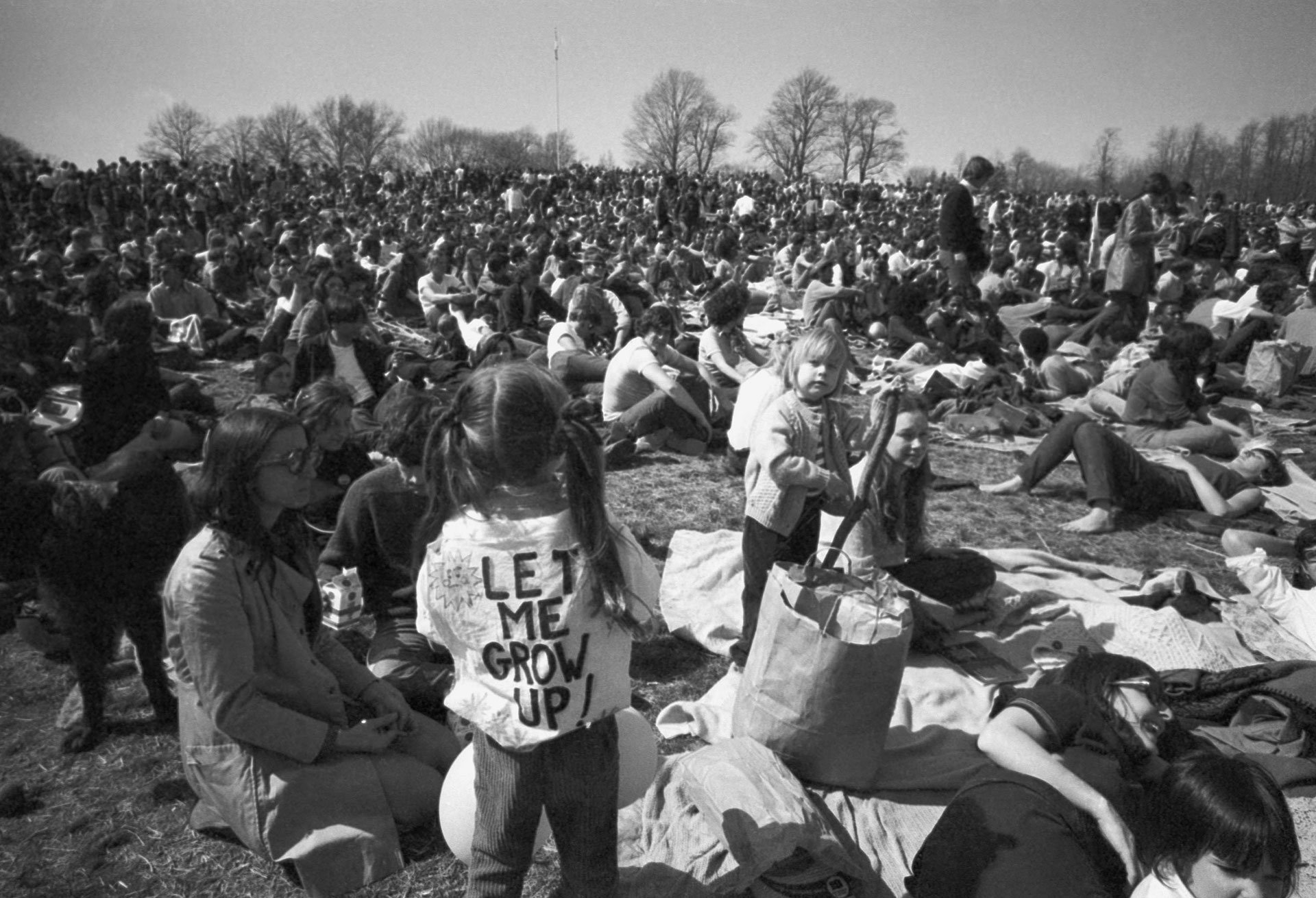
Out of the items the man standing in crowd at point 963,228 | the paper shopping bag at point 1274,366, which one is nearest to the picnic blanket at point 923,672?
the man standing in crowd at point 963,228

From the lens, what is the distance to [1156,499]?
18.7 ft

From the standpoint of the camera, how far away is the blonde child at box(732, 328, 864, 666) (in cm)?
341

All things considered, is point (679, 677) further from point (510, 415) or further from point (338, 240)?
point (338, 240)

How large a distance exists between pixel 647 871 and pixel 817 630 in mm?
899

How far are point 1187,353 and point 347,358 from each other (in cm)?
645

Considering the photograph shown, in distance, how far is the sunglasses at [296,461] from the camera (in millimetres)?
2312

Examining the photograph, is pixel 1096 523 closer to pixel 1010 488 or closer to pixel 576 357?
pixel 1010 488

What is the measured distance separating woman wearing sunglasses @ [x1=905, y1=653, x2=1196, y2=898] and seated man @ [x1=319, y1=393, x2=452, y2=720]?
1.93 metres

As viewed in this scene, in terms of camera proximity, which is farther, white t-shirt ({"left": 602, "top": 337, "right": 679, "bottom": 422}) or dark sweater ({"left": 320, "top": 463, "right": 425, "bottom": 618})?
white t-shirt ({"left": 602, "top": 337, "right": 679, "bottom": 422})

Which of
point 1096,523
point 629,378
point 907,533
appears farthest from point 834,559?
point 629,378

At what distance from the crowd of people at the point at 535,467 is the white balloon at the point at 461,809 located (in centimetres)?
5

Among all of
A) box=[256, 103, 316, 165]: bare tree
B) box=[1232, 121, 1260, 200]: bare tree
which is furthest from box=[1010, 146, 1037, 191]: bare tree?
box=[256, 103, 316, 165]: bare tree

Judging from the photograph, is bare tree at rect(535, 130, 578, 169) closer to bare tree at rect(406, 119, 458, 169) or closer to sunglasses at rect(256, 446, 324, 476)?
bare tree at rect(406, 119, 458, 169)

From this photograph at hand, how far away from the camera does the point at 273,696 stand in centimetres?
246
